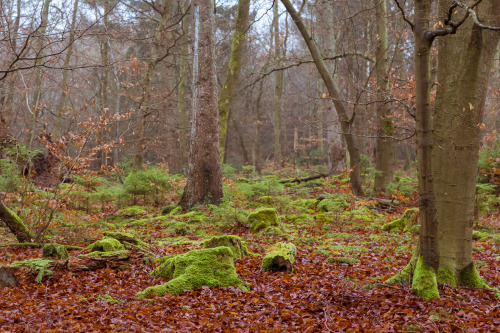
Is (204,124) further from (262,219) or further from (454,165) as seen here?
(454,165)

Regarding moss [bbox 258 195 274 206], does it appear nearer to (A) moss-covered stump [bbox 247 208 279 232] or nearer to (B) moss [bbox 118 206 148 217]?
(A) moss-covered stump [bbox 247 208 279 232]

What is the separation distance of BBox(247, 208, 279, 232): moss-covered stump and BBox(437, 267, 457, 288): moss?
421 centimetres

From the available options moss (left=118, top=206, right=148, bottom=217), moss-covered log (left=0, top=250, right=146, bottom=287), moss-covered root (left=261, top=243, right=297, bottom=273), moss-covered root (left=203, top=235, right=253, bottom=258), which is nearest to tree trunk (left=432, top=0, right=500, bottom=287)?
moss-covered root (left=261, top=243, right=297, bottom=273)

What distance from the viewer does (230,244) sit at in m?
6.24

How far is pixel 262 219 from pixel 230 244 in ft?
7.88

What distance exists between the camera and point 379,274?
549cm

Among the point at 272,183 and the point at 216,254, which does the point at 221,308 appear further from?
the point at 272,183

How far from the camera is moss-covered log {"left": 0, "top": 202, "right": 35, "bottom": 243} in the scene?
620 centimetres

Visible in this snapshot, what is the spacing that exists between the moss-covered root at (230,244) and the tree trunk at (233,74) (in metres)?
6.08

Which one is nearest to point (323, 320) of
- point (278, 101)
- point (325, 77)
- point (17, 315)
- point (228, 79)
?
point (17, 315)

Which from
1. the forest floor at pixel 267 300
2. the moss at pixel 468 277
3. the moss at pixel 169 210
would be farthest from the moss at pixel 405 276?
the moss at pixel 169 210

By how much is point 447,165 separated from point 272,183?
6.97 m

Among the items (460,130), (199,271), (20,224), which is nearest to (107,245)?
(20,224)

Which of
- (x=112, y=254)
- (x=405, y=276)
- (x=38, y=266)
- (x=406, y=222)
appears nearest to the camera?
(x=405, y=276)
